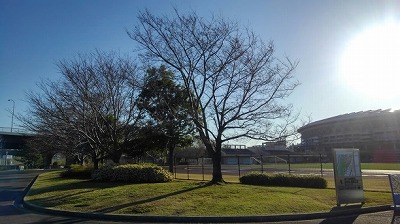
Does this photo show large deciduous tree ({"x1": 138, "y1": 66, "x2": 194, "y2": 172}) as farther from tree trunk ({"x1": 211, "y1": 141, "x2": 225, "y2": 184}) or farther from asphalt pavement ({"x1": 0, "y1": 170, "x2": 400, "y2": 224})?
asphalt pavement ({"x1": 0, "y1": 170, "x2": 400, "y2": 224})

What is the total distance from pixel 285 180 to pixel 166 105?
8103 mm

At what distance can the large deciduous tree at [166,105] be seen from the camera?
839 inches

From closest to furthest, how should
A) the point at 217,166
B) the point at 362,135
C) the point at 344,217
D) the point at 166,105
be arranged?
the point at 344,217 < the point at 217,166 < the point at 166,105 < the point at 362,135

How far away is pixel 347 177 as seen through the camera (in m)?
13.6

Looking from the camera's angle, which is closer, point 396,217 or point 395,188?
point 396,217

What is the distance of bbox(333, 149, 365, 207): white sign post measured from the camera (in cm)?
1316

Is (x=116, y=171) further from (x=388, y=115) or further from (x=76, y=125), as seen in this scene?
(x=388, y=115)

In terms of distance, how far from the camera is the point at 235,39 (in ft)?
62.0

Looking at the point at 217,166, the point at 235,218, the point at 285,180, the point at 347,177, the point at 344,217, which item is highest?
the point at 217,166

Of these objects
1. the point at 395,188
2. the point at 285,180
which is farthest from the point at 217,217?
the point at 285,180

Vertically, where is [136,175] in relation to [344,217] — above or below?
above

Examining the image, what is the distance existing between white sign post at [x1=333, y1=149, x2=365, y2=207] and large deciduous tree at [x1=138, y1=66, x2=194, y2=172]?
904 centimetres


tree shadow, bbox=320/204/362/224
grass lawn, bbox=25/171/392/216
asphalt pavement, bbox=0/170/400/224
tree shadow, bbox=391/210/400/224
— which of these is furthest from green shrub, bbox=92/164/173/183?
tree shadow, bbox=391/210/400/224

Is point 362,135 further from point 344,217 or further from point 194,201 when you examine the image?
point 194,201
